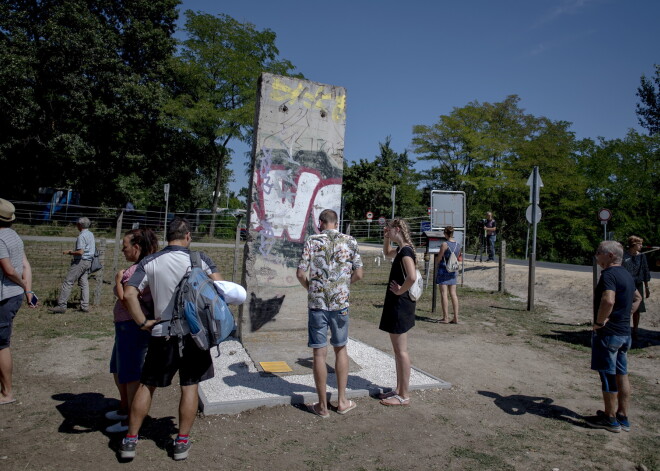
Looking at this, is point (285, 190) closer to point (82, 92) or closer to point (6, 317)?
point (6, 317)

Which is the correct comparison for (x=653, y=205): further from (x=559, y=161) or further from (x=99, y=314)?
(x=99, y=314)

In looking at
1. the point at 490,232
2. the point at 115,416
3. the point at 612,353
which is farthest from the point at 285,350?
the point at 490,232

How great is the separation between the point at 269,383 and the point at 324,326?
1206 millimetres

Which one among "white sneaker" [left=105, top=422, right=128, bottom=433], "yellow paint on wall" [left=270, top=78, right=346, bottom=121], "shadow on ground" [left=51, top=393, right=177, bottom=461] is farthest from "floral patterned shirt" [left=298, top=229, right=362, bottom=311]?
"yellow paint on wall" [left=270, top=78, right=346, bottom=121]

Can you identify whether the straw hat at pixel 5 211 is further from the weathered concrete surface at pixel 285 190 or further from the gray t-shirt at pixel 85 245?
the gray t-shirt at pixel 85 245

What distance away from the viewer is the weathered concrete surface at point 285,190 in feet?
20.5

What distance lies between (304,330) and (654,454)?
4197 mm

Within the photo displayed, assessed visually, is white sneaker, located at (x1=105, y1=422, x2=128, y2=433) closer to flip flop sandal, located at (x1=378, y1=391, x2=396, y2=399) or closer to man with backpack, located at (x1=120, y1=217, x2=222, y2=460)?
man with backpack, located at (x1=120, y1=217, x2=222, y2=460)

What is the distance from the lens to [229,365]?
5160 mm

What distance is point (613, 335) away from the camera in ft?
13.3

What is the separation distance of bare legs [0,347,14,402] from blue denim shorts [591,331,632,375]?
533cm

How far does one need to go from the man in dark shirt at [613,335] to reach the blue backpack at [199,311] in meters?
3.37

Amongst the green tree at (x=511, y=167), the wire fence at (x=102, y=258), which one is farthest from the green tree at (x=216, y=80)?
the green tree at (x=511, y=167)

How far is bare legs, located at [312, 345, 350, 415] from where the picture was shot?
3916 millimetres
